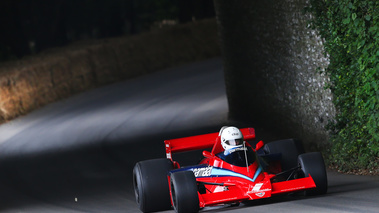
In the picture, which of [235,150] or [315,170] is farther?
[235,150]

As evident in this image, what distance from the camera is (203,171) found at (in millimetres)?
10555

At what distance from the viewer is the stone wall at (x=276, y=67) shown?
13.8m

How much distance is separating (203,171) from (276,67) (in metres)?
5.93

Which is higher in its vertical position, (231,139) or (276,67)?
(276,67)

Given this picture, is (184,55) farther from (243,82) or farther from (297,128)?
(297,128)

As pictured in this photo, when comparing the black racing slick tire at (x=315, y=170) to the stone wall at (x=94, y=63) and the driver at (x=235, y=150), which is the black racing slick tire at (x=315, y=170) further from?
the stone wall at (x=94, y=63)

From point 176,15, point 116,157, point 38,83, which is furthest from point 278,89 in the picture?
point 176,15

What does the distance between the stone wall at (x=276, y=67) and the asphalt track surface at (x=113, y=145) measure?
0.86 meters

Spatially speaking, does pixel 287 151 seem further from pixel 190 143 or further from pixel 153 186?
pixel 153 186

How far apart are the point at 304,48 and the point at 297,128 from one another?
1854 mm

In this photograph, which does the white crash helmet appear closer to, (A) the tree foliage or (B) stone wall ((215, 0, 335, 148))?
(A) the tree foliage

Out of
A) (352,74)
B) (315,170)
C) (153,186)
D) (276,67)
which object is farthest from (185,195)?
(276,67)

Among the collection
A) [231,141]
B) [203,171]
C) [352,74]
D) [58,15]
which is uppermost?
[58,15]

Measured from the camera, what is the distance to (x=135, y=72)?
106 feet
